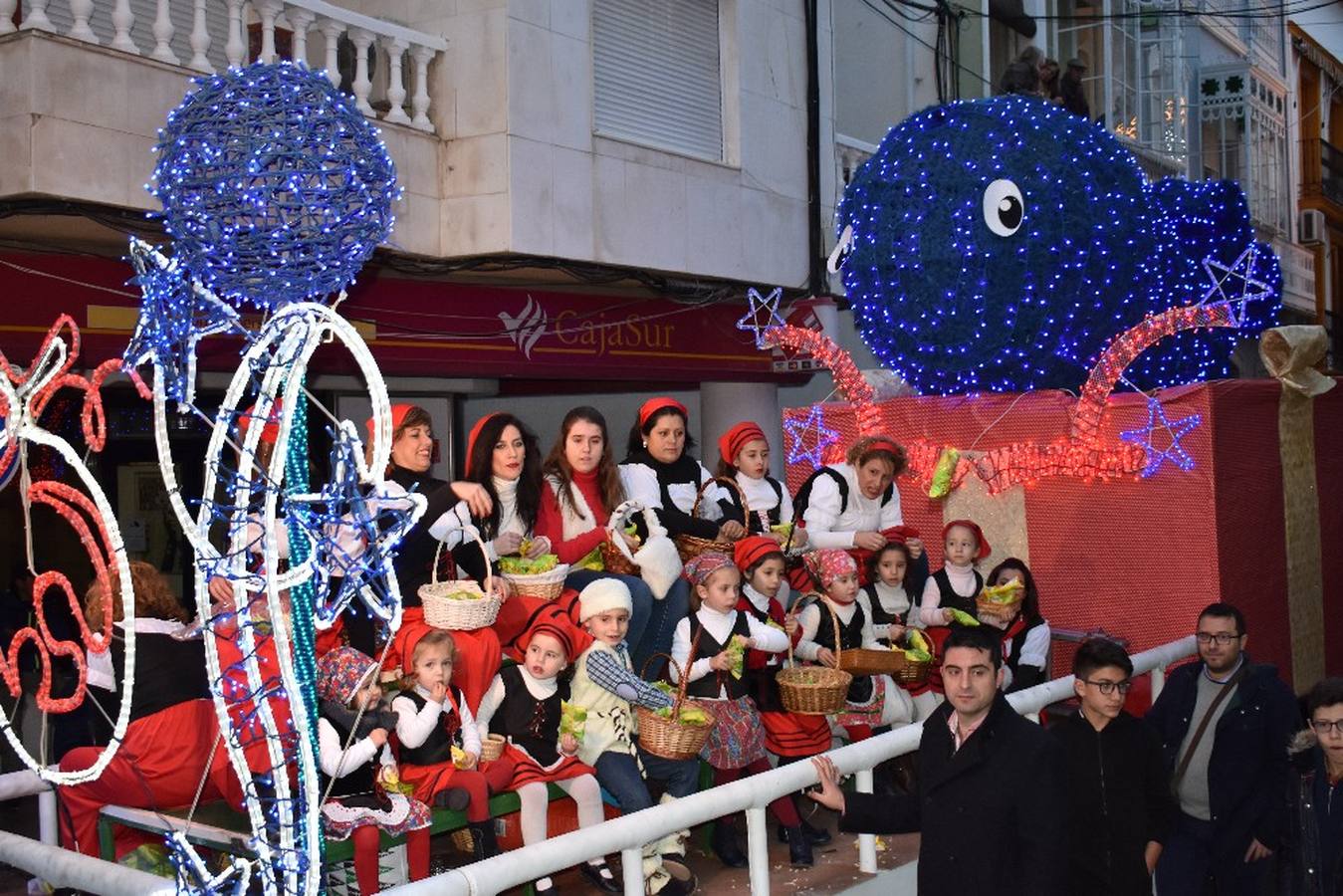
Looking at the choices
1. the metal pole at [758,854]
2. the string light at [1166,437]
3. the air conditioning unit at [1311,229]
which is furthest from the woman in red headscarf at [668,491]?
the air conditioning unit at [1311,229]

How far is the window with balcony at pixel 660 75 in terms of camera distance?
12.7 metres

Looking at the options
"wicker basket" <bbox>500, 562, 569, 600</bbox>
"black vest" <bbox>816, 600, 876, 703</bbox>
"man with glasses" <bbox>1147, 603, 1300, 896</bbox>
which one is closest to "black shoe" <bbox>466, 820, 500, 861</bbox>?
"wicker basket" <bbox>500, 562, 569, 600</bbox>

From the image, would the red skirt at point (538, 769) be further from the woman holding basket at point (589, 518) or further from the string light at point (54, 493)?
the string light at point (54, 493)

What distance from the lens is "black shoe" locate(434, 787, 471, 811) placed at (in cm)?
546

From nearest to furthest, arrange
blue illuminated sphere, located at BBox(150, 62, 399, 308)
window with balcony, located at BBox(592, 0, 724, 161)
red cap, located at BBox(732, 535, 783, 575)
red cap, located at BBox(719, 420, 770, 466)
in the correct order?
1. blue illuminated sphere, located at BBox(150, 62, 399, 308)
2. red cap, located at BBox(732, 535, 783, 575)
3. red cap, located at BBox(719, 420, 770, 466)
4. window with balcony, located at BBox(592, 0, 724, 161)

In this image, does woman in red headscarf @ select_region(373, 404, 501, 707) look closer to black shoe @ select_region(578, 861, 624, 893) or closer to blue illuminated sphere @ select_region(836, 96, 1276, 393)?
black shoe @ select_region(578, 861, 624, 893)

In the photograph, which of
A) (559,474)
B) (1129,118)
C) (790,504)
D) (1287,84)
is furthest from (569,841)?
(1287,84)

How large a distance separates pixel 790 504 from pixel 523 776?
2.41 meters

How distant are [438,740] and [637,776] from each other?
0.75 meters

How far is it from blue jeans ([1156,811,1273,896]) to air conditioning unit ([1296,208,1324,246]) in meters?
20.8

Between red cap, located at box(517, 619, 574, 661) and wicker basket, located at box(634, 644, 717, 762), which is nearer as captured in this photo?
wicker basket, located at box(634, 644, 717, 762)

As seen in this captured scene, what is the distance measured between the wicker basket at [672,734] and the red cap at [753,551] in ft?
2.68

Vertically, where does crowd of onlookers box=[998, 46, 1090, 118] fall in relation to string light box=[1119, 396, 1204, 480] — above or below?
above

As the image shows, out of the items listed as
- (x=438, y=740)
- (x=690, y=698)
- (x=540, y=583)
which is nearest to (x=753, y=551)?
(x=690, y=698)
